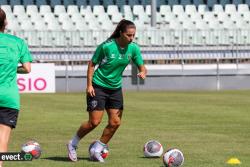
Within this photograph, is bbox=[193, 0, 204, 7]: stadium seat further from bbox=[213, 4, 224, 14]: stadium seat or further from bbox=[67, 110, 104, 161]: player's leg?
bbox=[67, 110, 104, 161]: player's leg

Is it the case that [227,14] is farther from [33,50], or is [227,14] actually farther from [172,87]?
[33,50]

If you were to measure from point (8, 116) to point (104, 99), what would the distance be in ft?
10.9

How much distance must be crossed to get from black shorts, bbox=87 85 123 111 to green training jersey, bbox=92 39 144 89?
0.07 meters

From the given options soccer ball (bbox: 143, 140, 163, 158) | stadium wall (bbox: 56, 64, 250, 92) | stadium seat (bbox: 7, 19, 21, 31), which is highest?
soccer ball (bbox: 143, 140, 163, 158)

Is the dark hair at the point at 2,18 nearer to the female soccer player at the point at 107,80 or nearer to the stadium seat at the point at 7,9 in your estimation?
the female soccer player at the point at 107,80

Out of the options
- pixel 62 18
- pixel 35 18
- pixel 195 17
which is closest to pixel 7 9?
pixel 35 18

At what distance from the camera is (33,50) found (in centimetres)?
3769

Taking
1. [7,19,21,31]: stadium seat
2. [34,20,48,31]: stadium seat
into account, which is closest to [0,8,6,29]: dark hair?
[7,19,21,31]: stadium seat

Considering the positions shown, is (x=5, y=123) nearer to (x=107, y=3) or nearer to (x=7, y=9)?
(x=7, y=9)

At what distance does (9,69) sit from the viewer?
30.4 feet

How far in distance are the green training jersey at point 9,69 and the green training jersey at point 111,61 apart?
3.09 metres

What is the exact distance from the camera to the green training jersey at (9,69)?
921 centimetres

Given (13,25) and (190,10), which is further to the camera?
(190,10)

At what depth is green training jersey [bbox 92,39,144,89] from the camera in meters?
12.3
